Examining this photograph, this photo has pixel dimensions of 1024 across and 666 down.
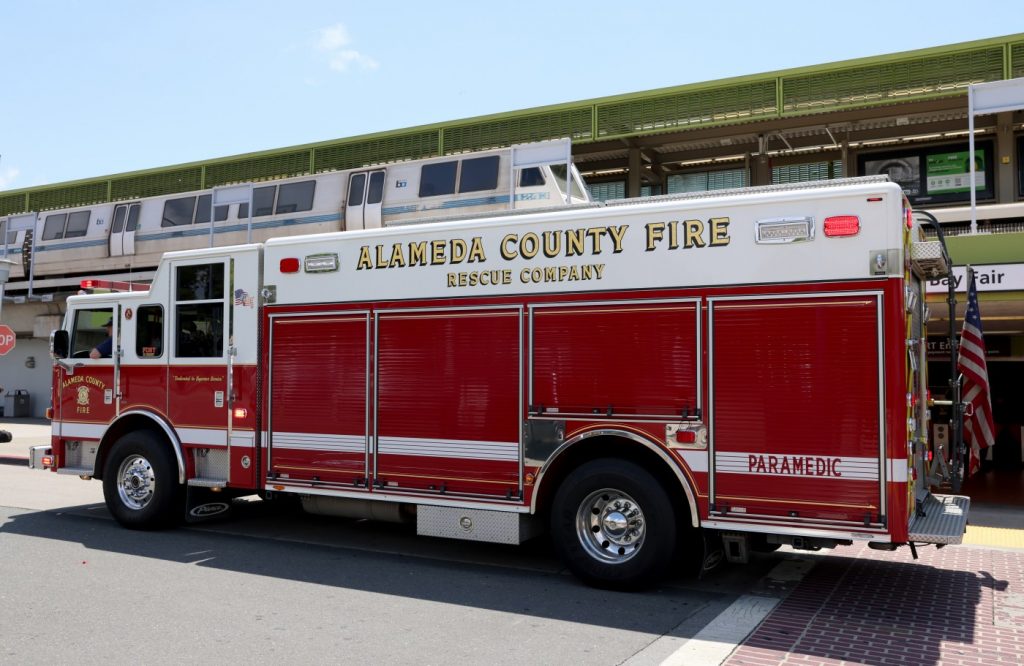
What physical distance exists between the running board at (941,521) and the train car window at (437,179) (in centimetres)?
1198

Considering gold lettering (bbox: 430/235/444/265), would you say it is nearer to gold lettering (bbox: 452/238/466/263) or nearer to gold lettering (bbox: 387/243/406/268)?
gold lettering (bbox: 452/238/466/263)

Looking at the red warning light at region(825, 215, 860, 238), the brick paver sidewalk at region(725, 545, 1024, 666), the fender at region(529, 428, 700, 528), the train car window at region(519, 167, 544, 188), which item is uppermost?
the train car window at region(519, 167, 544, 188)

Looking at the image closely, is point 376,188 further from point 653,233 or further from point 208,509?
point 653,233

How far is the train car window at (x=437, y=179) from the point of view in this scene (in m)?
17.0

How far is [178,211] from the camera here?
869 inches

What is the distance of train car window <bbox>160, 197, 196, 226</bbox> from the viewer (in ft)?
71.4

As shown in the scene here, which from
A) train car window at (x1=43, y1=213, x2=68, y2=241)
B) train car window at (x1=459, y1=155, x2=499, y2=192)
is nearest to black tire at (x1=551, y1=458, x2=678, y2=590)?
train car window at (x1=459, y1=155, x2=499, y2=192)

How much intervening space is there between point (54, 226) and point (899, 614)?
2568 centimetres

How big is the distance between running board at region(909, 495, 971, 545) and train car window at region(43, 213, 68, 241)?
2476cm

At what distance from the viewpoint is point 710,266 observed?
619 cm

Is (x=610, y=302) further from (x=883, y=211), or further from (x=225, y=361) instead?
(x=225, y=361)

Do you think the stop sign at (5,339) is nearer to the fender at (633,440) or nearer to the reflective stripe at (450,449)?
the reflective stripe at (450,449)

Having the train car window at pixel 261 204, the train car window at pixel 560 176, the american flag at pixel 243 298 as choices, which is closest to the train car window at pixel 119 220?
the train car window at pixel 261 204

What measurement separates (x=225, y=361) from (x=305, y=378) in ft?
3.32
